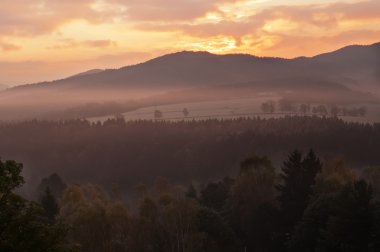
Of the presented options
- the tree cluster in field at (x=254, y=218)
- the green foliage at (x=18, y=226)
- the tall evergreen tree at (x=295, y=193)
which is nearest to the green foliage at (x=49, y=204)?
the tree cluster in field at (x=254, y=218)

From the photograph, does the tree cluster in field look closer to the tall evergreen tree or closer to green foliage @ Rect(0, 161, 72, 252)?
the tall evergreen tree

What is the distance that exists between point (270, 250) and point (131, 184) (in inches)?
4771

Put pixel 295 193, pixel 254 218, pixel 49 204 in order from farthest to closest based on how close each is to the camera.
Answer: pixel 254 218
pixel 49 204
pixel 295 193

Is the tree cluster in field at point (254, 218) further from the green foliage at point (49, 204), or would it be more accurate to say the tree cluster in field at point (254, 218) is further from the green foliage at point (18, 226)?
the green foliage at point (18, 226)

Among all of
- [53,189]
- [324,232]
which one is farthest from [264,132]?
[324,232]

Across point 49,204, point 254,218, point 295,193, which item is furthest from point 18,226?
point 254,218

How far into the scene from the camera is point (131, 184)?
17875 cm

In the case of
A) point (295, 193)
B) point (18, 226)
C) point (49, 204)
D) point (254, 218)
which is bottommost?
point (254, 218)

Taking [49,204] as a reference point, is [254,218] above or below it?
below

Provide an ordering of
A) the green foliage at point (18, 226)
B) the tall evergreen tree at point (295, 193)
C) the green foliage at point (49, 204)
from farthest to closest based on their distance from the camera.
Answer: the green foliage at point (49, 204), the tall evergreen tree at point (295, 193), the green foliage at point (18, 226)

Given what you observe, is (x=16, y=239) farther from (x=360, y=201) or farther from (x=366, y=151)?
(x=366, y=151)

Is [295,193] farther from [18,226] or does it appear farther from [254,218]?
[18,226]

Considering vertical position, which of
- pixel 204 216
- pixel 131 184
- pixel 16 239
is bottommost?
pixel 131 184

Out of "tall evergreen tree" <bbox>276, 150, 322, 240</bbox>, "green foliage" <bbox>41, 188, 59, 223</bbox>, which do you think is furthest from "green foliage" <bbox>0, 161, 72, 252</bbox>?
"green foliage" <bbox>41, 188, 59, 223</bbox>
